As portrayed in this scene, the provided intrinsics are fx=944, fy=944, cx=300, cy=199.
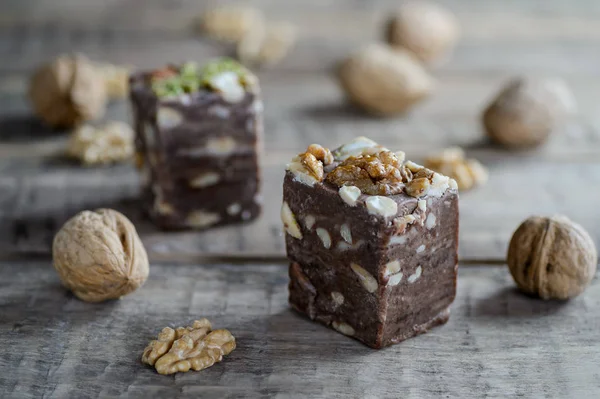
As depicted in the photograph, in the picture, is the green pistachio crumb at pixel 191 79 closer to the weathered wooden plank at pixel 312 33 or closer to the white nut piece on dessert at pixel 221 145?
the white nut piece on dessert at pixel 221 145

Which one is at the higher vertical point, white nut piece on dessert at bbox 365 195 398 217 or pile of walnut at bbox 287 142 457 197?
pile of walnut at bbox 287 142 457 197

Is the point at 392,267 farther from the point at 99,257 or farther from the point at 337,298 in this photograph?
the point at 99,257

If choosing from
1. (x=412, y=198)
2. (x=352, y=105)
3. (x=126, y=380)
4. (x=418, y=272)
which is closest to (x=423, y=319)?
(x=418, y=272)

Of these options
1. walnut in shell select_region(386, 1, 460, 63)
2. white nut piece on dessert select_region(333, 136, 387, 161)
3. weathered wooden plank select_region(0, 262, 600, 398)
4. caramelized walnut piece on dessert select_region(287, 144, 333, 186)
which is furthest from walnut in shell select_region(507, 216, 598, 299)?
walnut in shell select_region(386, 1, 460, 63)

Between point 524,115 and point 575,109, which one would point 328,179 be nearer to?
point 524,115

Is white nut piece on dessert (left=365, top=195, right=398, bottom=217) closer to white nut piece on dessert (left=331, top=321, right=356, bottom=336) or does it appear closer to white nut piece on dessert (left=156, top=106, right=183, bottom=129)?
white nut piece on dessert (left=331, top=321, right=356, bottom=336)
